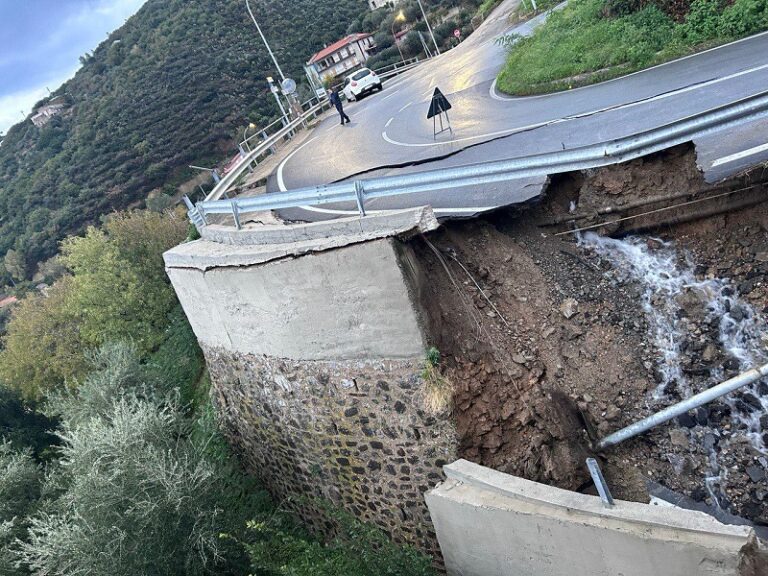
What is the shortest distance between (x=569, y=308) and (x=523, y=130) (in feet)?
16.4

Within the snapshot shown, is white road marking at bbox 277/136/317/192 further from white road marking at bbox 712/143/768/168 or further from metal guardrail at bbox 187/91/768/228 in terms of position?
white road marking at bbox 712/143/768/168

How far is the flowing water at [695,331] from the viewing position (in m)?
5.48

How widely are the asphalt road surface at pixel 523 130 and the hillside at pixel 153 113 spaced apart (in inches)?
1455

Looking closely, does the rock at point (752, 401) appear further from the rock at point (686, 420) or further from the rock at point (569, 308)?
the rock at point (569, 308)

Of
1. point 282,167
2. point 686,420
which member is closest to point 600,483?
point 686,420

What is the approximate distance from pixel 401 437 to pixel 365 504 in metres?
1.55

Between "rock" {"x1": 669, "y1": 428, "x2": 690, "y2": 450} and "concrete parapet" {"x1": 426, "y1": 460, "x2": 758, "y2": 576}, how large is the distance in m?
1.54

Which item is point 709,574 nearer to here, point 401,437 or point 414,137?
point 401,437

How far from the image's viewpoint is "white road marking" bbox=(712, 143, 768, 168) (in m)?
5.91

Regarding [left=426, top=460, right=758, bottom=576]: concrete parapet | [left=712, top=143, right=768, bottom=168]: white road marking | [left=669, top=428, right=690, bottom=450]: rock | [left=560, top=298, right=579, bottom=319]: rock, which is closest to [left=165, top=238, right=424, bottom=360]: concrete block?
[left=426, top=460, right=758, bottom=576]: concrete parapet

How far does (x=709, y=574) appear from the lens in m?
Answer: 4.09

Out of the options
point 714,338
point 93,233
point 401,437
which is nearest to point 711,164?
point 714,338

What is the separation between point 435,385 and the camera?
5.79 m

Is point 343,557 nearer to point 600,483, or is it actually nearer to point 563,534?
point 563,534
